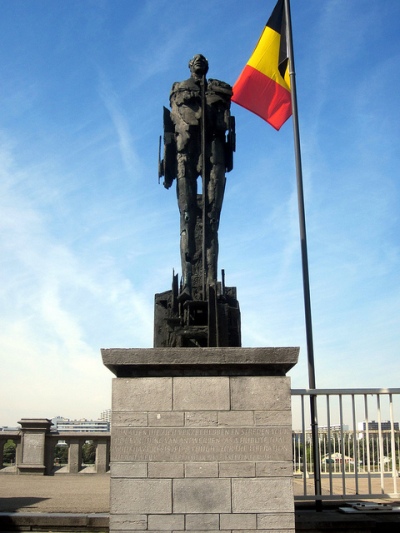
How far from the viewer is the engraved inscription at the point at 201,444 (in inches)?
261

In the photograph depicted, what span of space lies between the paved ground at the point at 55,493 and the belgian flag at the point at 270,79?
736 centimetres

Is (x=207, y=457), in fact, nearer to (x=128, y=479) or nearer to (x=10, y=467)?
(x=128, y=479)

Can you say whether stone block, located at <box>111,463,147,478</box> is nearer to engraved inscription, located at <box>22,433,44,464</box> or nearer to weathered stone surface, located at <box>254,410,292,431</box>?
weathered stone surface, located at <box>254,410,292,431</box>

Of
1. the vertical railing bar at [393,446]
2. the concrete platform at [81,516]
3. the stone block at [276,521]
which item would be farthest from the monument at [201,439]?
the vertical railing bar at [393,446]

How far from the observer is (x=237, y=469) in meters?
6.59

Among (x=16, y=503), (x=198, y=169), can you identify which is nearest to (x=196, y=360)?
(x=16, y=503)

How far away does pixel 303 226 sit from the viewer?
9930 millimetres

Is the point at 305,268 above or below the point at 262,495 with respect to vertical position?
above

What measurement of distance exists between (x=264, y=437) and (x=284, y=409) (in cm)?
36

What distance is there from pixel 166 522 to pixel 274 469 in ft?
4.00

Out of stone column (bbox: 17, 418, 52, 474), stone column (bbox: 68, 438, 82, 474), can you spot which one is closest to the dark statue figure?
stone column (bbox: 17, 418, 52, 474)

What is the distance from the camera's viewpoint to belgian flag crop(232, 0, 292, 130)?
12117mm

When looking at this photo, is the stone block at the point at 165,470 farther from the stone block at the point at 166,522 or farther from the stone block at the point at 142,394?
the stone block at the point at 142,394

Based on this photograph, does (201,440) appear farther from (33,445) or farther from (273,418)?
(33,445)
